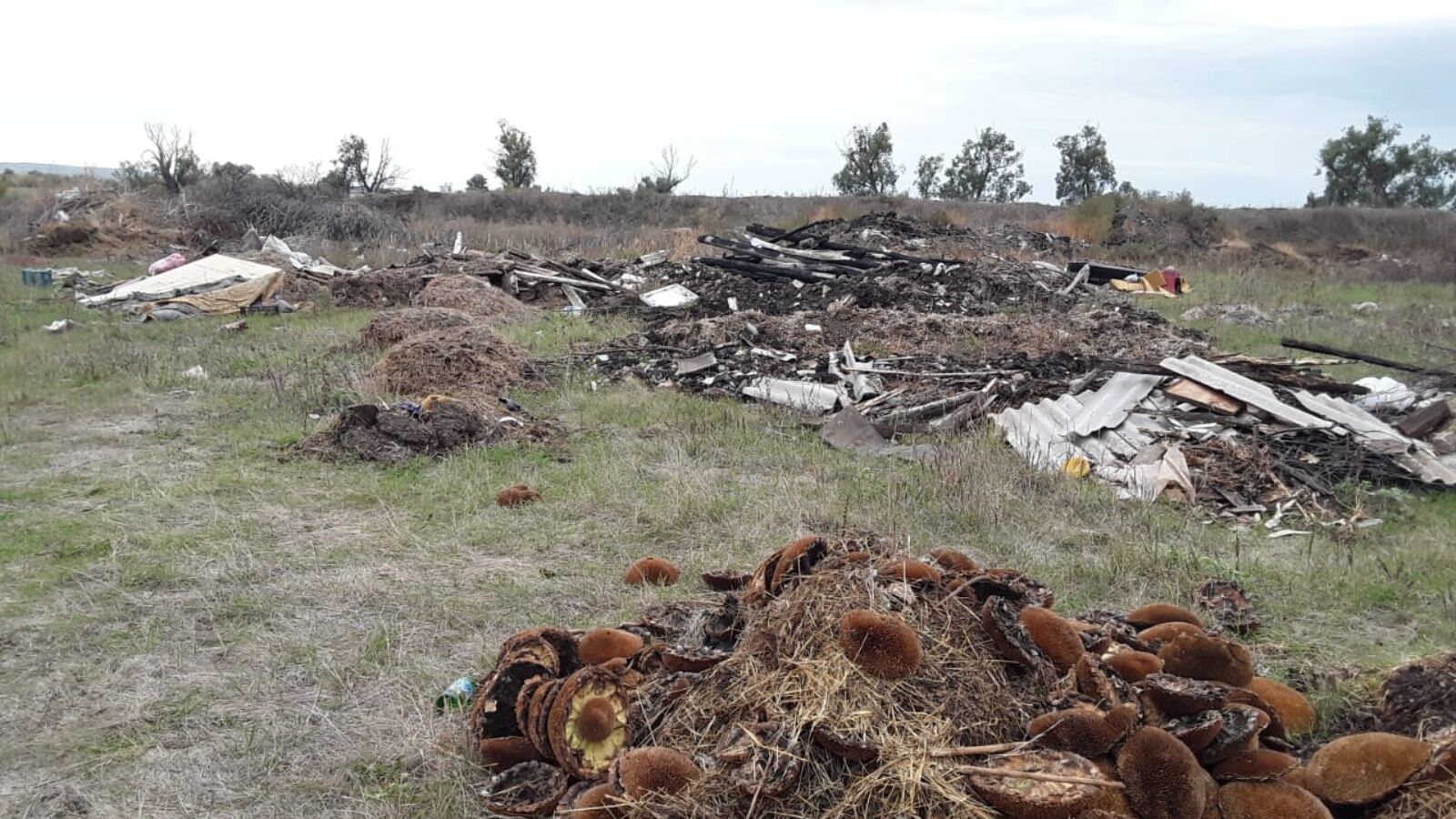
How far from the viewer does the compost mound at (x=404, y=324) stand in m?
10.9

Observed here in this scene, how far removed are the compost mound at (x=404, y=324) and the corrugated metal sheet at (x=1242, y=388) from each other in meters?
7.48

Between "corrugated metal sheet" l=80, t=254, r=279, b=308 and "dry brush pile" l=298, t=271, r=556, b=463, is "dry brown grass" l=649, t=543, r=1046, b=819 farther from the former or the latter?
"corrugated metal sheet" l=80, t=254, r=279, b=308

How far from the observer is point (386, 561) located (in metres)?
4.88

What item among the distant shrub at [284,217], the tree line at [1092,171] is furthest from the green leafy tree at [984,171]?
the distant shrub at [284,217]

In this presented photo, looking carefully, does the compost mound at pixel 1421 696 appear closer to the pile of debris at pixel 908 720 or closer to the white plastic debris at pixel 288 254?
the pile of debris at pixel 908 720

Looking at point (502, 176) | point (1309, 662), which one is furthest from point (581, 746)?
point (502, 176)

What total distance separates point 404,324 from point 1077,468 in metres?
7.80

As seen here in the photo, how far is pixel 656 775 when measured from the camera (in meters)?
2.46

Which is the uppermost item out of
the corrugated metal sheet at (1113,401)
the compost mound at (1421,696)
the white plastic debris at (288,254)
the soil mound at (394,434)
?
the white plastic debris at (288,254)

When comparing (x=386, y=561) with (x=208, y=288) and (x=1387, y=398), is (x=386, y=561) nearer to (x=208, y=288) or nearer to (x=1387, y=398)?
(x=1387, y=398)

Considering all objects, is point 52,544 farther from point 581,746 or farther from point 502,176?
point 502,176

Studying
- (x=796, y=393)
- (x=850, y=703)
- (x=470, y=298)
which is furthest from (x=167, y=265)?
(x=850, y=703)

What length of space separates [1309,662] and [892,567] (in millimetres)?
1922

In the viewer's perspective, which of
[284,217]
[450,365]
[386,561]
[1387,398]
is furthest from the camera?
A: [284,217]
